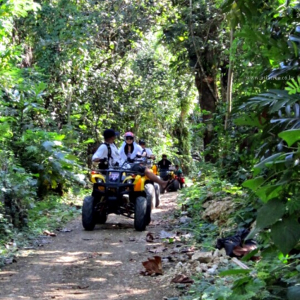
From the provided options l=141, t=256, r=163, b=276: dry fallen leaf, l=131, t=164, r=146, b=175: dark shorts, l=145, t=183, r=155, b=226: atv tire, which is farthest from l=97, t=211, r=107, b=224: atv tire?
l=141, t=256, r=163, b=276: dry fallen leaf

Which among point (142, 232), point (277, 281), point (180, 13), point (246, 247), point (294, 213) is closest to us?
point (294, 213)

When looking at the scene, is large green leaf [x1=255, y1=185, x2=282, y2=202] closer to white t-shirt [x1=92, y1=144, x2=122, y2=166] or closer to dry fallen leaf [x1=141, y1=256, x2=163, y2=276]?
dry fallen leaf [x1=141, y1=256, x2=163, y2=276]

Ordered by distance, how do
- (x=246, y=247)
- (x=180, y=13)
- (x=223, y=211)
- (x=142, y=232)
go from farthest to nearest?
(x=180, y=13) → (x=142, y=232) → (x=223, y=211) → (x=246, y=247)

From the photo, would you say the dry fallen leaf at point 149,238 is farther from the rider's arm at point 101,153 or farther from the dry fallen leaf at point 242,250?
the dry fallen leaf at point 242,250

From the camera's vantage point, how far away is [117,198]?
30.5ft

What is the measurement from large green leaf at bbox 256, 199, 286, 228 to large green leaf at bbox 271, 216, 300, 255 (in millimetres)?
58

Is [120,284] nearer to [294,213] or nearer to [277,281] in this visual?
[277,281]

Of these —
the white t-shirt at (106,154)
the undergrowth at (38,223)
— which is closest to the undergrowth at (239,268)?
the white t-shirt at (106,154)

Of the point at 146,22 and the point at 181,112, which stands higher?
the point at 146,22

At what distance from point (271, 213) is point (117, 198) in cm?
708

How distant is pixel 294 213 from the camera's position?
2395 mm

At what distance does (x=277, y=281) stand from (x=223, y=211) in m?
4.49

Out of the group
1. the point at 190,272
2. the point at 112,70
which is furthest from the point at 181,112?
the point at 190,272

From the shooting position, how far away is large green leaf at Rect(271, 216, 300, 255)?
2.31 m
